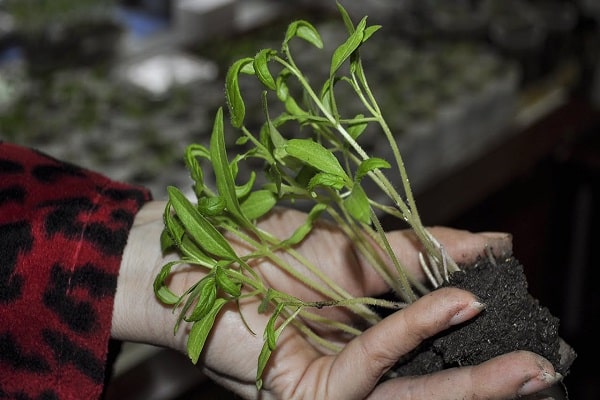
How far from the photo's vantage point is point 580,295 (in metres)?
2.05

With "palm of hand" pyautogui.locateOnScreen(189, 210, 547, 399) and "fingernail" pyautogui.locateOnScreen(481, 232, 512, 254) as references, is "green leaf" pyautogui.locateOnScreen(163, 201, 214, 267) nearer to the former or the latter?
"palm of hand" pyautogui.locateOnScreen(189, 210, 547, 399)

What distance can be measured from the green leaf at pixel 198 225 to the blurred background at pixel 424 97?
828 millimetres

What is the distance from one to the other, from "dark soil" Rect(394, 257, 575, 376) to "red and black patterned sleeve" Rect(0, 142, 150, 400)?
0.35 metres

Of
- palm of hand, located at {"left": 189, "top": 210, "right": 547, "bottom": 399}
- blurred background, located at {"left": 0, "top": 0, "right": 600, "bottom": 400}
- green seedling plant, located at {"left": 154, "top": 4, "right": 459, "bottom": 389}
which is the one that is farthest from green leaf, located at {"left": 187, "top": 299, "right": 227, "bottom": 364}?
blurred background, located at {"left": 0, "top": 0, "right": 600, "bottom": 400}

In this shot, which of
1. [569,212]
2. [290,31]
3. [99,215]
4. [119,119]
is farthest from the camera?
[119,119]

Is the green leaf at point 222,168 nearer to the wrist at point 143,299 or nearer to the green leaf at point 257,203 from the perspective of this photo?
the green leaf at point 257,203

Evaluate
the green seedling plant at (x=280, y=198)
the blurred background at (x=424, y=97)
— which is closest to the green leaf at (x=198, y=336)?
the green seedling plant at (x=280, y=198)

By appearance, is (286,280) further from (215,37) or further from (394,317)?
(215,37)

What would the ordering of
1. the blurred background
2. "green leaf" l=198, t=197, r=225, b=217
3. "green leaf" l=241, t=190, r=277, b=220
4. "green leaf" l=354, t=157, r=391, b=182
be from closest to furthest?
"green leaf" l=354, t=157, r=391, b=182
"green leaf" l=198, t=197, r=225, b=217
"green leaf" l=241, t=190, r=277, b=220
the blurred background

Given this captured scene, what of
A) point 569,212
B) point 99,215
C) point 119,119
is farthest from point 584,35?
point 99,215

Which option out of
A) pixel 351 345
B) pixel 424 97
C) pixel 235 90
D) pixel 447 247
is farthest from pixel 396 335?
pixel 424 97

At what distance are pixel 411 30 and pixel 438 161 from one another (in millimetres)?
689

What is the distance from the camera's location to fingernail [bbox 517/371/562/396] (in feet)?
2.17

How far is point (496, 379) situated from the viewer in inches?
26.6
